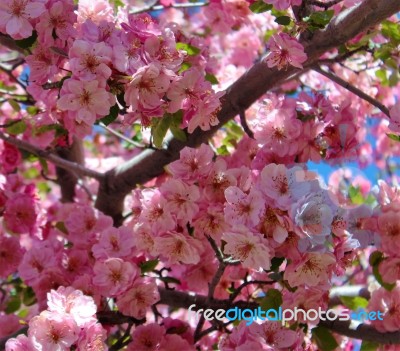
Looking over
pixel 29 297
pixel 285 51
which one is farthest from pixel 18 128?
pixel 285 51

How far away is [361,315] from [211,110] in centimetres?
100

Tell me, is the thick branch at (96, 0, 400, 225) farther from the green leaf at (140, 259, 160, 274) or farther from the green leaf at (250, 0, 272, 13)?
the green leaf at (140, 259, 160, 274)

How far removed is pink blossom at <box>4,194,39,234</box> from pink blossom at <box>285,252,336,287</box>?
4.01ft

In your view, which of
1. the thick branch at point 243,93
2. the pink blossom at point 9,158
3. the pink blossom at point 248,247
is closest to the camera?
the pink blossom at point 248,247

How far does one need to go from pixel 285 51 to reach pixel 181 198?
1.61 ft

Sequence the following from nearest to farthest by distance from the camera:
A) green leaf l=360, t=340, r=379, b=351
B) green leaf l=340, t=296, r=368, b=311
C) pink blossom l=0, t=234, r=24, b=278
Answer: green leaf l=360, t=340, r=379, b=351
green leaf l=340, t=296, r=368, b=311
pink blossom l=0, t=234, r=24, b=278

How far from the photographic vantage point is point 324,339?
201cm

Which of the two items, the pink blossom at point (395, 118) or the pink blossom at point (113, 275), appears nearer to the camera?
the pink blossom at point (395, 118)

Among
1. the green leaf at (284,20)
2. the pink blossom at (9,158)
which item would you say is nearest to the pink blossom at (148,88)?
the green leaf at (284,20)

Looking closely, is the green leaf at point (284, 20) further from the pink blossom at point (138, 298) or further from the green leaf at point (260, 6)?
the pink blossom at point (138, 298)

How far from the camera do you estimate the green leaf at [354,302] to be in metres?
2.20

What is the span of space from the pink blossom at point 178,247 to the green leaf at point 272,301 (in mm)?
257

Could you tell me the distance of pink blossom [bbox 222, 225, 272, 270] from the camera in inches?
62.4

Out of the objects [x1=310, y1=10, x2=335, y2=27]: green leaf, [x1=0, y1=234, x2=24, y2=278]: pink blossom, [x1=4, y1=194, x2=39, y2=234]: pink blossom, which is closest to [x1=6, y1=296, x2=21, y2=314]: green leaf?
[x1=0, y1=234, x2=24, y2=278]: pink blossom
